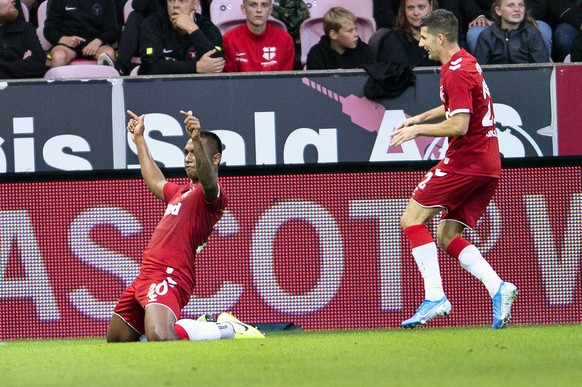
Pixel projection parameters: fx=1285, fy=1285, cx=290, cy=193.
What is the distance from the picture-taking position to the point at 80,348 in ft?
24.1

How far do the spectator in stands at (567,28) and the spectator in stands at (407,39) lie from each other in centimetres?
142

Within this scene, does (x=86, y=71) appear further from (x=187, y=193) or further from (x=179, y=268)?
(x=179, y=268)

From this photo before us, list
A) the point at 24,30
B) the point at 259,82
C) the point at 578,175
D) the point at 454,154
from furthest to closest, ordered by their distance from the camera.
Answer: the point at 24,30 → the point at 259,82 → the point at 578,175 → the point at 454,154

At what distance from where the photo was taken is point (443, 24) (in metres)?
8.57

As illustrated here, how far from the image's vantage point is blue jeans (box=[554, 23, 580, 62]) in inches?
499

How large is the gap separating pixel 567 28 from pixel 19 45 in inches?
211

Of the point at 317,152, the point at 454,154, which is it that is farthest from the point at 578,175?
the point at 317,152

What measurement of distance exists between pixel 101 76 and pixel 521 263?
4.26 m

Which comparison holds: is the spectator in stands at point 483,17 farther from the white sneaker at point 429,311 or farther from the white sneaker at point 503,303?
the white sneaker at point 429,311

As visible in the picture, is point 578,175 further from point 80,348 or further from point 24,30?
point 24,30

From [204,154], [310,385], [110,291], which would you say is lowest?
[110,291]

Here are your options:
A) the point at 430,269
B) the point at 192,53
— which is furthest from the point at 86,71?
the point at 430,269

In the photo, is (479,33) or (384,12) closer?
(479,33)

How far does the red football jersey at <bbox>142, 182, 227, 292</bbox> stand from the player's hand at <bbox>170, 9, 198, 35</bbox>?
3.65m
